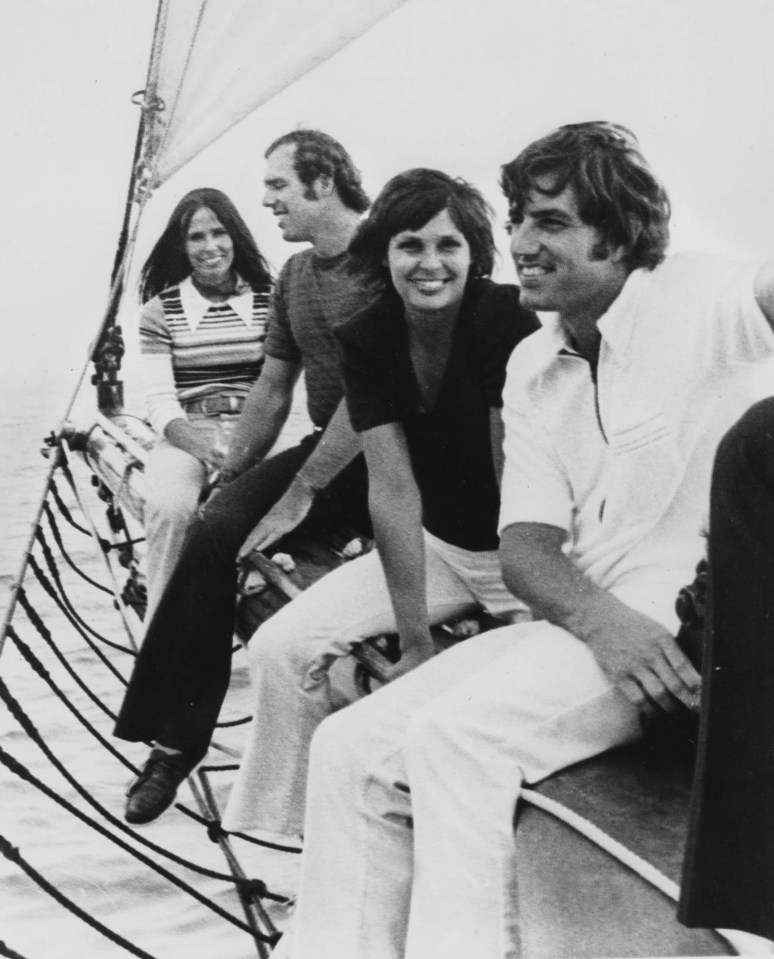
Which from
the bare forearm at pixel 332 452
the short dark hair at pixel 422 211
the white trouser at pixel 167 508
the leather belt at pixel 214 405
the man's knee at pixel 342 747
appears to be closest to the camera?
the man's knee at pixel 342 747

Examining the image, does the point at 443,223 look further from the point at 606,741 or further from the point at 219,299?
the point at 219,299

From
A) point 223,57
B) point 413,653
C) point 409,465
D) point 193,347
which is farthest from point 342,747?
point 223,57

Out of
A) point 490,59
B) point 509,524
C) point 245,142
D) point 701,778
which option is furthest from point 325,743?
point 245,142

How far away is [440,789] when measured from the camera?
0.83 meters

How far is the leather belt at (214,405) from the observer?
187 cm

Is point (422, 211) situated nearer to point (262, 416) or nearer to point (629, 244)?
point (629, 244)

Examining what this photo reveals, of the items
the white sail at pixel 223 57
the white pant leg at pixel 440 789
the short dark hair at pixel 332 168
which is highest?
the white sail at pixel 223 57

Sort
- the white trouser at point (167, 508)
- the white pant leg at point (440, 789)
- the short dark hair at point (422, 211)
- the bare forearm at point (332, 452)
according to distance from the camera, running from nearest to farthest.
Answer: the white pant leg at point (440, 789) < the short dark hair at point (422, 211) < the bare forearm at point (332, 452) < the white trouser at point (167, 508)

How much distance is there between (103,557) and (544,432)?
4.22 feet

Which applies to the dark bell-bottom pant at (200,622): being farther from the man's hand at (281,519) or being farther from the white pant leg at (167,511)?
the white pant leg at (167,511)

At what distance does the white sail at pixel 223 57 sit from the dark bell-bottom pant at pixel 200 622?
1.88ft

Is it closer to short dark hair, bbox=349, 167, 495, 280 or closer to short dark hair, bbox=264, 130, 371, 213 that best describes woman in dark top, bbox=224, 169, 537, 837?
short dark hair, bbox=349, 167, 495, 280

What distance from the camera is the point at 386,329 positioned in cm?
119

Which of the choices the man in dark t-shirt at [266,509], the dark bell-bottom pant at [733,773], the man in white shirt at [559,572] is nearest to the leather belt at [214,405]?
the man in dark t-shirt at [266,509]
